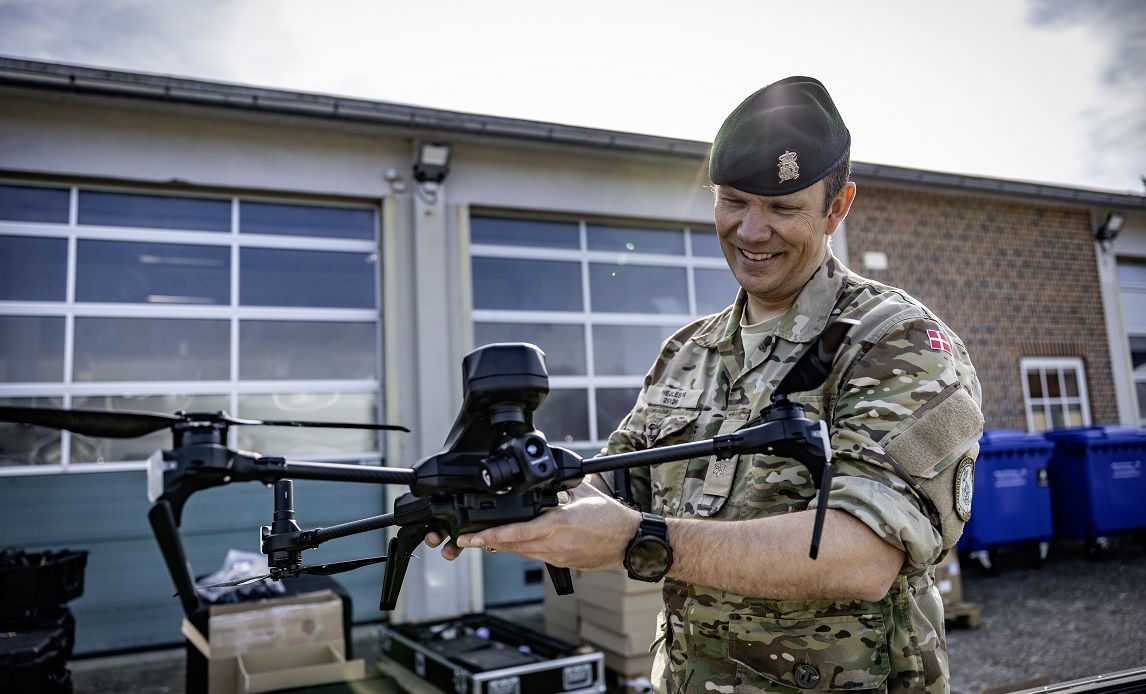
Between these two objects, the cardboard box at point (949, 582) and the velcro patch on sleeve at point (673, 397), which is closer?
the velcro patch on sleeve at point (673, 397)

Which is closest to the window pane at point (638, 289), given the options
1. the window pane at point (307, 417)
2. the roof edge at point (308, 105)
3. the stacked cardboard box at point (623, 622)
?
the roof edge at point (308, 105)

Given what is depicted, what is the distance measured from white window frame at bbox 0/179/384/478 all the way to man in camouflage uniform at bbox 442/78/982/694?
18.6 feet

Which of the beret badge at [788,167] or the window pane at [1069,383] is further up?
the beret badge at [788,167]

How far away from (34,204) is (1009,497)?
31.6ft

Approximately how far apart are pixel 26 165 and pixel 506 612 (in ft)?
18.3

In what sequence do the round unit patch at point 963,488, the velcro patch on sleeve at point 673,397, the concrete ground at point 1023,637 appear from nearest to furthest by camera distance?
the round unit patch at point 963,488 < the velcro patch on sleeve at point 673,397 < the concrete ground at point 1023,637

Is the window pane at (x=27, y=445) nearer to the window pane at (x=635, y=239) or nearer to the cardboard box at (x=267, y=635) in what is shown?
the cardboard box at (x=267, y=635)

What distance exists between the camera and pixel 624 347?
27.5 ft

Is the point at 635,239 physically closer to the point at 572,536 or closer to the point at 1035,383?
the point at 1035,383

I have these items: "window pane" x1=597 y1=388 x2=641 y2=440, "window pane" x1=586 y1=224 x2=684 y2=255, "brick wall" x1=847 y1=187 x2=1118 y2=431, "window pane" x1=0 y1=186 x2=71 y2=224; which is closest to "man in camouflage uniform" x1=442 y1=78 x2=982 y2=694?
"window pane" x1=597 y1=388 x2=641 y2=440

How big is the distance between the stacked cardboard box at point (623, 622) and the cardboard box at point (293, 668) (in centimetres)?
153

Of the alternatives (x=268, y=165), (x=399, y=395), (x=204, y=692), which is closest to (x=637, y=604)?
(x=204, y=692)

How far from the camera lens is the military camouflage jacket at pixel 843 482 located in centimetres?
139

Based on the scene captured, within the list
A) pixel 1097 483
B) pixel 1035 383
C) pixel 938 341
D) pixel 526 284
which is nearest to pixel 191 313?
pixel 526 284
